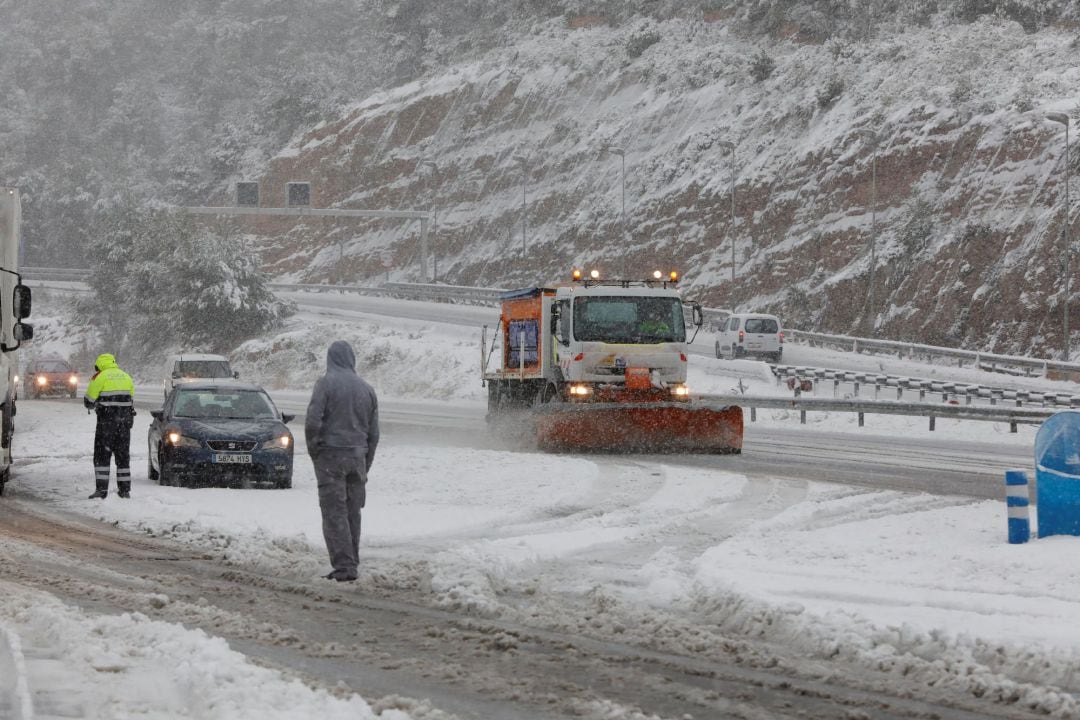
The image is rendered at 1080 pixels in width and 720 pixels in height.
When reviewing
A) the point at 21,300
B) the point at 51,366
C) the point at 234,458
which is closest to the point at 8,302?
the point at 21,300

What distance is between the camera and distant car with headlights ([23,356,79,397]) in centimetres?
4853

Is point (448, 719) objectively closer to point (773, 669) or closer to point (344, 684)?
point (344, 684)

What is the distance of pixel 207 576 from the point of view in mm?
11172

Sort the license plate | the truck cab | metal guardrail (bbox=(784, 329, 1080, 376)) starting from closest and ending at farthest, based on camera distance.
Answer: the license plate < the truck cab < metal guardrail (bbox=(784, 329, 1080, 376))

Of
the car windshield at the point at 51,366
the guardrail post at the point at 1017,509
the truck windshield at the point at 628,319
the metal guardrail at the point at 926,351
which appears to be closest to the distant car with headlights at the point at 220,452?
the truck windshield at the point at 628,319

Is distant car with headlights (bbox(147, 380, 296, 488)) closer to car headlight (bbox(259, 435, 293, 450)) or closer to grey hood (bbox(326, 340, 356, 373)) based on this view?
car headlight (bbox(259, 435, 293, 450))

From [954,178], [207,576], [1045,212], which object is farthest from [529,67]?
[207,576]

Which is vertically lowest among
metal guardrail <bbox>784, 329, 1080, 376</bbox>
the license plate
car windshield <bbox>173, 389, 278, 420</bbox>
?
the license plate

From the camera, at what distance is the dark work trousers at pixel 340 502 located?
1095 centimetres

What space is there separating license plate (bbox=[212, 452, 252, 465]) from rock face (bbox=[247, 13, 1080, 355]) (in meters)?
35.6

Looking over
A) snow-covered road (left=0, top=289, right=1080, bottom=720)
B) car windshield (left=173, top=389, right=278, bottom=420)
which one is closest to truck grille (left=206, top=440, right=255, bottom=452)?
snow-covered road (left=0, top=289, right=1080, bottom=720)

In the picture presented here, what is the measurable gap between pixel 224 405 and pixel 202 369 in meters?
18.3

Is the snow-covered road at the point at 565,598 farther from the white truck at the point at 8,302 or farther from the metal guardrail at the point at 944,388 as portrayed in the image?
the metal guardrail at the point at 944,388

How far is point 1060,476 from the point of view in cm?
1189
